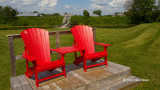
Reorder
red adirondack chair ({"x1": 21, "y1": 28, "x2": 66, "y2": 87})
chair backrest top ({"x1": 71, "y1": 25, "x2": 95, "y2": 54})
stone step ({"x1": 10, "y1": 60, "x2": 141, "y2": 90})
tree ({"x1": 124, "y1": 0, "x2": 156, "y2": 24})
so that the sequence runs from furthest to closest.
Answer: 1. tree ({"x1": 124, "y1": 0, "x2": 156, "y2": 24})
2. chair backrest top ({"x1": 71, "y1": 25, "x2": 95, "y2": 54})
3. red adirondack chair ({"x1": 21, "y1": 28, "x2": 66, "y2": 87})
4. stone step ({"x1": 10, "y1": 60, "x2": 141, "y2": 90})

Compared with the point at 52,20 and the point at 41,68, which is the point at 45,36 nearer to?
the point at 41,68

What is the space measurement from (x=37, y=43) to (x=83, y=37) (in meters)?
1.29

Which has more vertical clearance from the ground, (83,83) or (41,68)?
(41,68)

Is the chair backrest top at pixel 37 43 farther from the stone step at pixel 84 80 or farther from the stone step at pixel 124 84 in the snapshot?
the stone step at pixel 124 84

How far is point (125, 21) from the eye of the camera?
31.2m

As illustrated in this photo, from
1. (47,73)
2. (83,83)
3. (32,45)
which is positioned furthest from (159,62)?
(32,45)

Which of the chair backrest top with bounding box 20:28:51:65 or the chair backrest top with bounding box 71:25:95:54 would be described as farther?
the chair backrest top with bounding box 71:25:95:54

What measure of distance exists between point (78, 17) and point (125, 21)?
11.5m

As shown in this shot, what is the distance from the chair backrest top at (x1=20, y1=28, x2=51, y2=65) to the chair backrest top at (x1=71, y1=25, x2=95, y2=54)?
860 mm

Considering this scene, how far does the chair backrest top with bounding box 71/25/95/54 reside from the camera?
3.66 meters

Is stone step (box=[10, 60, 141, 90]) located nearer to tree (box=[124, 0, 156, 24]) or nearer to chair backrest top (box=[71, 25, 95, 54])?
chair backrest top (box=[71, 25, 95, 54])

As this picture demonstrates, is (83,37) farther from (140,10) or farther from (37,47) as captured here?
(140,10)

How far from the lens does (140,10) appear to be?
34625 mm

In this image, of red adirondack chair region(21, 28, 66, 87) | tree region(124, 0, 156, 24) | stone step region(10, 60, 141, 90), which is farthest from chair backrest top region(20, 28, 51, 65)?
tree region(124, 0, 156, 24)
